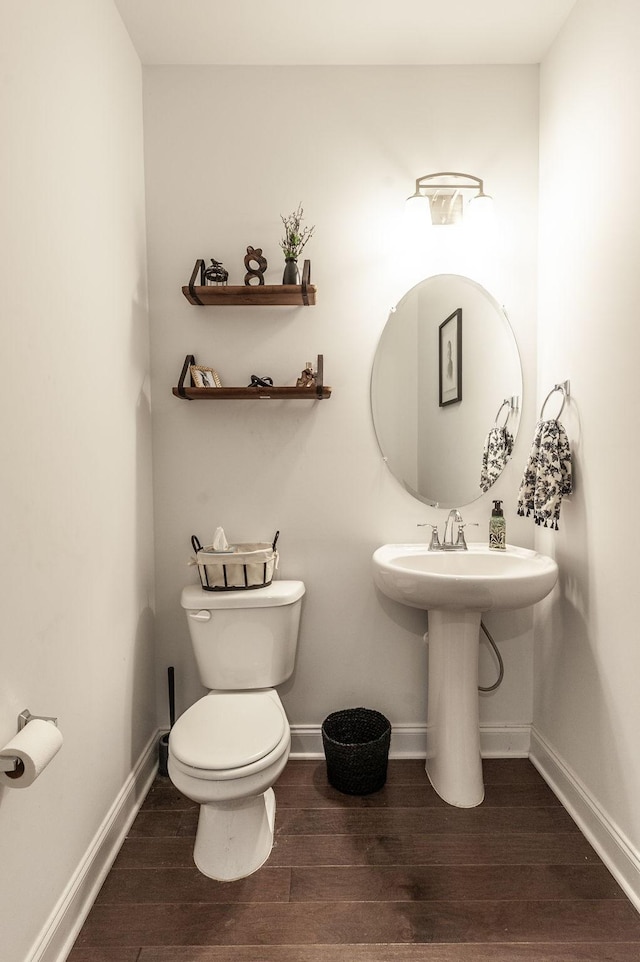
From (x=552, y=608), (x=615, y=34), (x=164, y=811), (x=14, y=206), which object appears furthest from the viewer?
(x=552, y=608)

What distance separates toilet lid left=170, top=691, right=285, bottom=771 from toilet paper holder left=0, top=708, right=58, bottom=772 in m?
0.42

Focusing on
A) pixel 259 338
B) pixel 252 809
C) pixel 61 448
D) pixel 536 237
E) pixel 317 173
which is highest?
pixel 317 173

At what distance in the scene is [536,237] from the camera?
2215 mm

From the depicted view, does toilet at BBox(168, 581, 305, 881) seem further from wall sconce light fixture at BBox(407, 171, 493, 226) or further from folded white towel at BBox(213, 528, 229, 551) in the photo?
wall sconce light fixture at BBox(407, 171, 493, 226)

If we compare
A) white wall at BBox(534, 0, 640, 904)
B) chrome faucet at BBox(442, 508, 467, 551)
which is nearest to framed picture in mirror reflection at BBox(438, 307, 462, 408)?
white wall at BBox(534, 0, 640, 904)

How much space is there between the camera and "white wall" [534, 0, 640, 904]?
1581mm

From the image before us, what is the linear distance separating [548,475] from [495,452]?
0.33m

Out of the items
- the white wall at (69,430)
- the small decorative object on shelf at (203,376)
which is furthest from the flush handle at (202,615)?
the small decorative object on shelf at (203,376)

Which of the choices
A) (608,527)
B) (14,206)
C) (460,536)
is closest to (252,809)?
(460,536)

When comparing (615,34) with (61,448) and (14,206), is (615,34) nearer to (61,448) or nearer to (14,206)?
(14,206)

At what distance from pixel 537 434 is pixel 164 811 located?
180cm

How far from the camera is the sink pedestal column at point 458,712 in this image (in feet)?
6.52

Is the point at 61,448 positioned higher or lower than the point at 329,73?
lower

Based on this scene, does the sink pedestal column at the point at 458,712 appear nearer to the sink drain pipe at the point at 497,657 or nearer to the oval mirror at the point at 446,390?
the sink drain pipe at the point at 497,657
